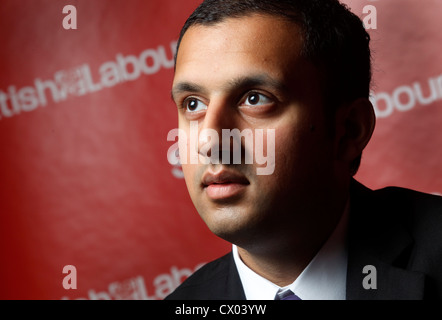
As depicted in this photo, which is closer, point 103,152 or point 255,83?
point 255,83

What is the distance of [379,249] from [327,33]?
1.55ft

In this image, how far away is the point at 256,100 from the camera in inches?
45.0

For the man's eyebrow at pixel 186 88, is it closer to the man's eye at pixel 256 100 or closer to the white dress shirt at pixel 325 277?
the man's eye at pixel 256 100

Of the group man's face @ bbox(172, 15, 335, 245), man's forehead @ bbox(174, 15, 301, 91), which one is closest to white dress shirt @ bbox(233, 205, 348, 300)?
man's face @ bbox(172, 15, 335, 245)

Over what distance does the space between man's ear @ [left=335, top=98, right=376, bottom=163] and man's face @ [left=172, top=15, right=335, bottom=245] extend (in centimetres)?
9

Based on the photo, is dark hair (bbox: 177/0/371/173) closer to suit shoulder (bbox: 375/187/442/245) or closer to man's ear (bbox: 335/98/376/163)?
man's ear (bbox: 335/98/376/163)

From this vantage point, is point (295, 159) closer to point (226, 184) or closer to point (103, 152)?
point (226, 184)

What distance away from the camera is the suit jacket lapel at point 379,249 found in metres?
1.18

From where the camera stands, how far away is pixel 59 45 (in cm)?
246

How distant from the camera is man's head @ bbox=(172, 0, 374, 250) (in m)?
1.12

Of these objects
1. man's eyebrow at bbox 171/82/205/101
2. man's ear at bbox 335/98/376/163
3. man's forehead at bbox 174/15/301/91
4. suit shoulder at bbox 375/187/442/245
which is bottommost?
suit shoulder at bbox 375/187/442/245

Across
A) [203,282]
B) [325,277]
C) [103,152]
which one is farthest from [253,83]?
[103,152]

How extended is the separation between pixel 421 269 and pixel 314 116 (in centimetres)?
38
